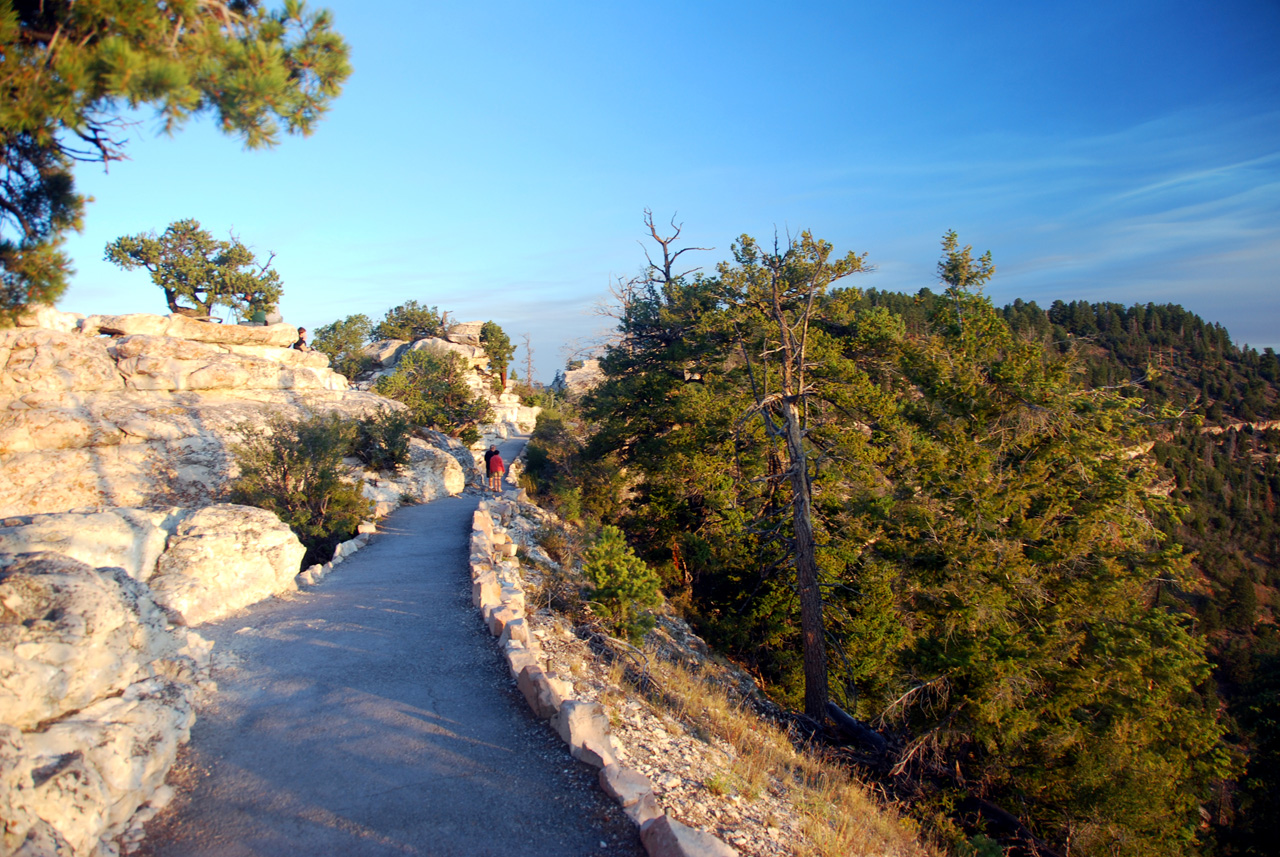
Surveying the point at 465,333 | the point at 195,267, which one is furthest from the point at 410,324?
the point at 195,267

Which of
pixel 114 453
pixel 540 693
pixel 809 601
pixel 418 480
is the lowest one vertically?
pixel 809 601

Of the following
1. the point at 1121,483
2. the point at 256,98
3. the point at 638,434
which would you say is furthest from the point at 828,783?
the point at 638,434

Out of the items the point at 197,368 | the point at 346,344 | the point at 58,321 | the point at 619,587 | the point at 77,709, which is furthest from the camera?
the point at 346,344

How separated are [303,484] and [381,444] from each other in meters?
6.97

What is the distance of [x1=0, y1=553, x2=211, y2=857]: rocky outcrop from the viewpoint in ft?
11.2

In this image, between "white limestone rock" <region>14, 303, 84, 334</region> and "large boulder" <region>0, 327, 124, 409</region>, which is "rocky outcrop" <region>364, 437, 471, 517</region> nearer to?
"large boulder" <region>0, 327, 124, 409</region>

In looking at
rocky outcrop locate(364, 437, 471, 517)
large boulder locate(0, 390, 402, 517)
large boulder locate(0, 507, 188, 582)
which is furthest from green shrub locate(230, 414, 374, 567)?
large boulder locate(0, 507, 188, 582)

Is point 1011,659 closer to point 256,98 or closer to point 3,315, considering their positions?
point 256,98

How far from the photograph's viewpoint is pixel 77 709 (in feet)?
14.3

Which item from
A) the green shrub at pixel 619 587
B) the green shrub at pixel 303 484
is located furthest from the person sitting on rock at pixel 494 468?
the green shrub at pixel 619 587

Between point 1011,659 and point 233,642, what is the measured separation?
11459 millimetres

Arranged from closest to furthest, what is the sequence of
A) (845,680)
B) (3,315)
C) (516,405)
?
(3,315)
(845,680)
(516,405)

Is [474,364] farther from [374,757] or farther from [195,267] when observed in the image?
[374,757]

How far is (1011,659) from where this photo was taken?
9.74 m
